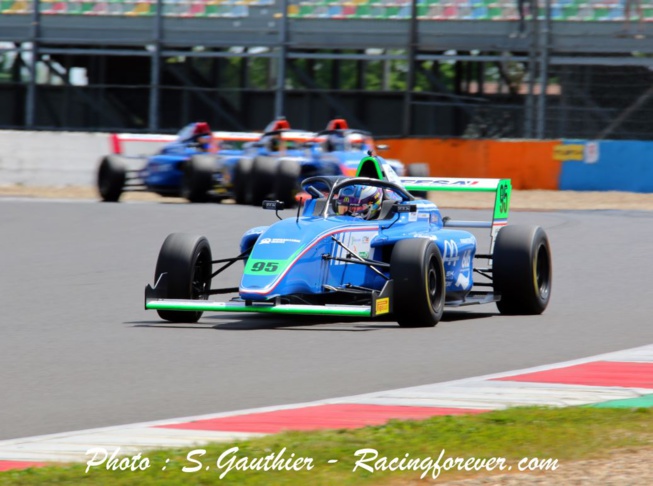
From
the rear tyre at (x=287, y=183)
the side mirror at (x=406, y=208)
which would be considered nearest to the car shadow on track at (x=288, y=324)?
the side mirror at (x=406, y=208)

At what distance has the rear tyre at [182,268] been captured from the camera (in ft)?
34.8

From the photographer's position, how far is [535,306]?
1151 cm

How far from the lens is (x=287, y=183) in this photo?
916 inches

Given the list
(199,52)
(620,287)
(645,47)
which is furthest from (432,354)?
(199,52)

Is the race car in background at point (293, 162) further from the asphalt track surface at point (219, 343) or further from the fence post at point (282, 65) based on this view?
the fence post at point (282, 65)

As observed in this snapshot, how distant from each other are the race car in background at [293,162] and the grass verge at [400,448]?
16.4m

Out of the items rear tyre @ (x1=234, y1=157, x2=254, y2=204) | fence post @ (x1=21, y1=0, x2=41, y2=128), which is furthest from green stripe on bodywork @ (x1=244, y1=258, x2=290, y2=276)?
fence post @ (x1=21, y1=0, x2=41, y2=128)

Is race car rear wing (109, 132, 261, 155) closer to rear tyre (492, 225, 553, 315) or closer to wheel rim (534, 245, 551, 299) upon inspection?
wheel rim (534, 245, 551, 299)

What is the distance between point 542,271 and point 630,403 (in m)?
4.64

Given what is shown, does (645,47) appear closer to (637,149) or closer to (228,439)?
(637,149)

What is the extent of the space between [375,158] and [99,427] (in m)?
5.82

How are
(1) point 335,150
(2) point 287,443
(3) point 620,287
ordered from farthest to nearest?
(1) point 335,150 < (3) point 620,287 < (2) point 287,443

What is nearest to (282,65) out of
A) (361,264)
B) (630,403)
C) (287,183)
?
A: (287,183)

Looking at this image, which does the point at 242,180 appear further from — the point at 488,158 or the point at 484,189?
the point at 484,189
